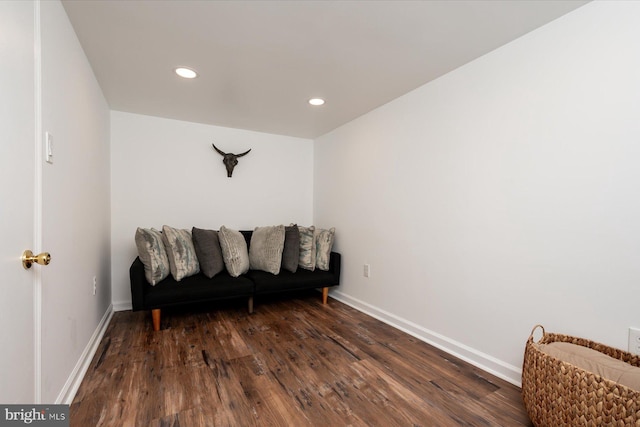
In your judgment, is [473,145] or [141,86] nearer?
[473,145]

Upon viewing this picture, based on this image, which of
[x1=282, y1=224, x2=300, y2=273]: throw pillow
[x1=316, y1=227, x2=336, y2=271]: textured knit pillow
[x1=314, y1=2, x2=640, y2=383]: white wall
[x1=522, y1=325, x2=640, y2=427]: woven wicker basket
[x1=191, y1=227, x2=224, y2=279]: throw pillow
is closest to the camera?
[x1=522, y1=325, x2=640, y2=427]: woven wicker basket

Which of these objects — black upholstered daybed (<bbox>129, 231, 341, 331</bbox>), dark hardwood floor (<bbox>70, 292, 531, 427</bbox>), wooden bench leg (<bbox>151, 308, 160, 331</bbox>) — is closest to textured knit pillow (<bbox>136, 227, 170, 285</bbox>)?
black upholstered daybed (<bbox>129, 231, 341, 331</bbox>)

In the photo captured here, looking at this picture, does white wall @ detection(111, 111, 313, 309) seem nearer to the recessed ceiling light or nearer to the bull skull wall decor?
the bull skull wall decor

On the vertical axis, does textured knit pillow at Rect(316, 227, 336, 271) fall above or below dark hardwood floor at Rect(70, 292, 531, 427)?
above

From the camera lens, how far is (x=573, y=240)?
1545 mm

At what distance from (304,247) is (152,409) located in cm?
205

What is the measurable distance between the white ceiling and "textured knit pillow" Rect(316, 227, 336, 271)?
4.77 feet

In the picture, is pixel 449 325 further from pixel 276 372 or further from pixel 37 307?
pixel 37 307

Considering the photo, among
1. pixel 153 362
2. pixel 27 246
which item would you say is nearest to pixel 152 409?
pixel 153 362

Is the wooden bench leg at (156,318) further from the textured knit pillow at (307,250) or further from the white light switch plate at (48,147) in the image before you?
the white light switch plate at (48,147)

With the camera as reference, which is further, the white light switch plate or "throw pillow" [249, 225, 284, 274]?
"throw pillow" [249, 225, 284, 274]

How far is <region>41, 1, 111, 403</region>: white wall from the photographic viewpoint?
1.31 meters

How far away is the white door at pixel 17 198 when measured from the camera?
910mm

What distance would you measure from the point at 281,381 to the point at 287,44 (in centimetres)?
212
